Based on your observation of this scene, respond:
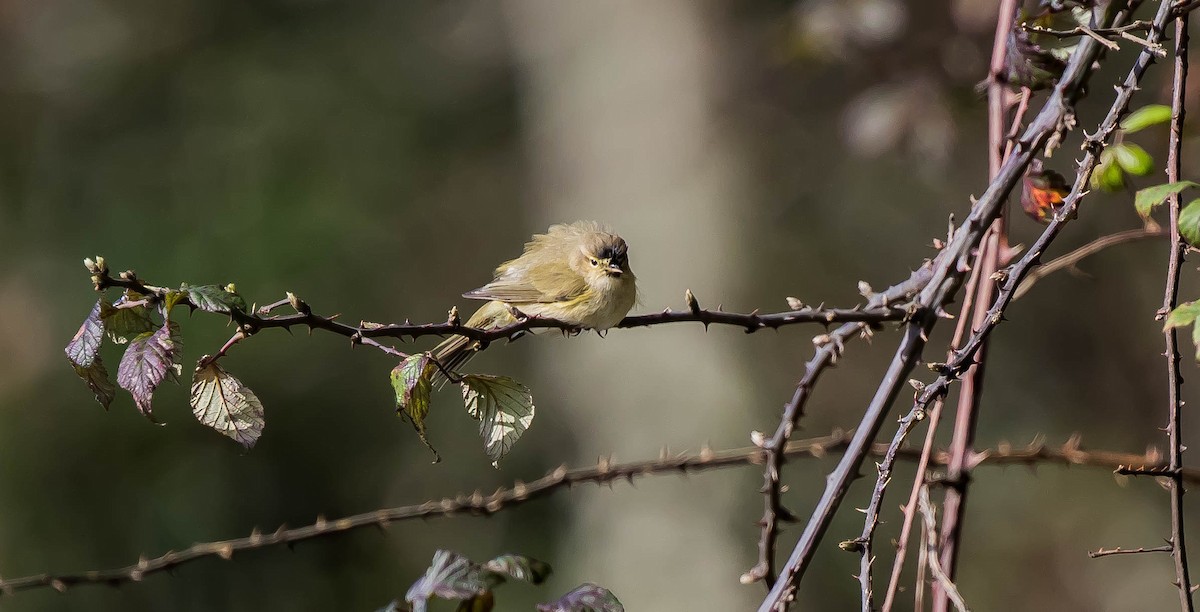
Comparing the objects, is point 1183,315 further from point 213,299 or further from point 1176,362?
point 213,299

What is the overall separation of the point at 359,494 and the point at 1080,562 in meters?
5.30

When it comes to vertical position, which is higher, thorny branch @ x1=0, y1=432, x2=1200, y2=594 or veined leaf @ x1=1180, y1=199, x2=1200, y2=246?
veined leaf @ x1=1180, y1=199, x2=1200, y2=246

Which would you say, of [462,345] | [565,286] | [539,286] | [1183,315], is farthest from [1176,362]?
[539,286]

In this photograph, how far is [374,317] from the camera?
8312 mm

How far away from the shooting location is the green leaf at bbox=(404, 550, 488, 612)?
1178 mm

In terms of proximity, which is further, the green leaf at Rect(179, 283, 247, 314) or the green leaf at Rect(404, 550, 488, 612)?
the green leaf at Rect(179, 283, 247, 314)

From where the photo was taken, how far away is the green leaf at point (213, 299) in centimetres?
129

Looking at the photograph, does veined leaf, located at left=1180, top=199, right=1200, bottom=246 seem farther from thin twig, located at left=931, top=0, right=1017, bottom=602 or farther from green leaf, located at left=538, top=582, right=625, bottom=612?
green leaf, located at left=538, top=582, right=625, bottom=612

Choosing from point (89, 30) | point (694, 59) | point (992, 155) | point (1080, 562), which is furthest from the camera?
point (89, 30)

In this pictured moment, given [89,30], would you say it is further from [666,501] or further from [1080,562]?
[1080,562]

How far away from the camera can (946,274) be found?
1706mm

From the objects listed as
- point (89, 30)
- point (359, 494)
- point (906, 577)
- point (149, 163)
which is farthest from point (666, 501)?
point (89, 30)

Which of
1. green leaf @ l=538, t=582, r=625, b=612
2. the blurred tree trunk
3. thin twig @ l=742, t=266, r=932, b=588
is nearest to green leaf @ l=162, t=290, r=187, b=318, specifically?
green leaf @ l=538, t=582, r=625, b=612

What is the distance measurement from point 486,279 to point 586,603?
755 cm
